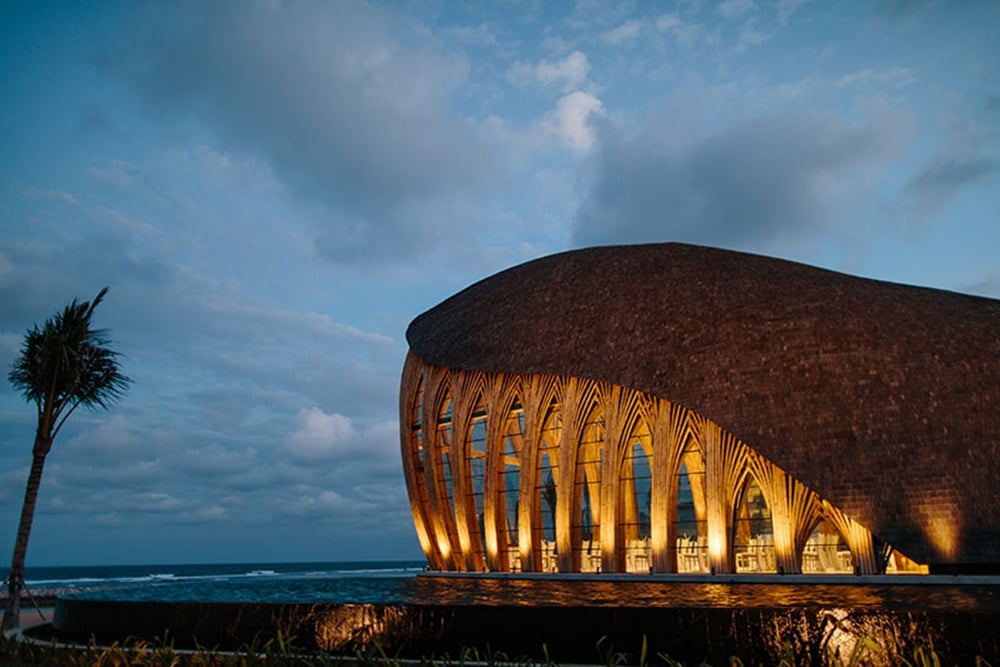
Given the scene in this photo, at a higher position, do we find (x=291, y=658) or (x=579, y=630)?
(x=579, y=630)

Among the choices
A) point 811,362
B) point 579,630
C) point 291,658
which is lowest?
point 291,658

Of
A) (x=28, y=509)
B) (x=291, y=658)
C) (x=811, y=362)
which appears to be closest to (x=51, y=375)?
(x=28, y=509)

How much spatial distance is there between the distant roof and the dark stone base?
1461 centimetres

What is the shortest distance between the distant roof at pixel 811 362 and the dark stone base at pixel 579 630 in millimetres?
14610

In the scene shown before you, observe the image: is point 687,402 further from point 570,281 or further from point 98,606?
point 98,606

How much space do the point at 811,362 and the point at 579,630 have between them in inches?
692

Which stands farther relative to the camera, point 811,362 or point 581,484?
point 581,484

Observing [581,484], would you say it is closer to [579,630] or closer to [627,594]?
[627,594]

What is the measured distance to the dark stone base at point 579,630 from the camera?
30.9ft

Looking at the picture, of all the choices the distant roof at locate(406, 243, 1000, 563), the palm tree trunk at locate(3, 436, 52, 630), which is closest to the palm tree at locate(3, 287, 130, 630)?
the palm tree trunk at locate(3, 436, 52, 630)

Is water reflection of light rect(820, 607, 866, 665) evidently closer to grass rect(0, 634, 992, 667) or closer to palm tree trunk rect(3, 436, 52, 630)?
grass rect(0, 634, 992, 667)

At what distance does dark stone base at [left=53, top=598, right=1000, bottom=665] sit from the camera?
30.9 ft

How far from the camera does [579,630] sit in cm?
1081

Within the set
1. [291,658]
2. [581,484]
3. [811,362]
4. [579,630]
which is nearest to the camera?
[291,658]
